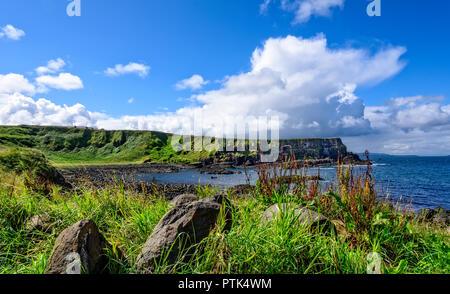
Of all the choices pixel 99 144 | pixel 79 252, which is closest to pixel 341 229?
pixel 79 252

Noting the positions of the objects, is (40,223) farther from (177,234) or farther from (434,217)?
(434,217)

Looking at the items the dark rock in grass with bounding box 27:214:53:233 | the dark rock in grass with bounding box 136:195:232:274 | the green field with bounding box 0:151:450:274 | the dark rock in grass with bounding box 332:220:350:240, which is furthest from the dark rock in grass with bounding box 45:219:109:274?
the dark rock in grass with bounding box 332:220:350:240

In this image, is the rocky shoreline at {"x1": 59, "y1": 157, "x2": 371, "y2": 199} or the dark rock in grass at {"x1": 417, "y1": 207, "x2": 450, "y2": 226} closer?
the rocky shoreline at {"x1": 59, "y1": 157, "x2": 371, "y2": 199}

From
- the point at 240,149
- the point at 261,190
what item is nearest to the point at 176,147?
the point at 240,149

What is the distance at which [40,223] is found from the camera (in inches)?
185

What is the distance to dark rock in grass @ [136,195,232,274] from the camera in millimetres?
3088

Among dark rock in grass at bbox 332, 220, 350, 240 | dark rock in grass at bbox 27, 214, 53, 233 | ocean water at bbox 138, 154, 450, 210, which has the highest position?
dark rock in grass at bbox 27, 214, 53, 233

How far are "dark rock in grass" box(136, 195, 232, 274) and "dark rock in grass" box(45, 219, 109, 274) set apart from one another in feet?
1.71

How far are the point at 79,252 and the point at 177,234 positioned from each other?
119 cm

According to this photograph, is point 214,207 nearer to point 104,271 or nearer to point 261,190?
point 104,271

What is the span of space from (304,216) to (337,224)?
3.75ft

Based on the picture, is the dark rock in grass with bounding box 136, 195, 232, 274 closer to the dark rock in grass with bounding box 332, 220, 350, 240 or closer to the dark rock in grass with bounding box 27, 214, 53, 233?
the dark rock in grass with bounding box 332, 220, 350, 240

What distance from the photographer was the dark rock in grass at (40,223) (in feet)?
15.1

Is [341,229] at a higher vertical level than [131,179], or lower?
lower
